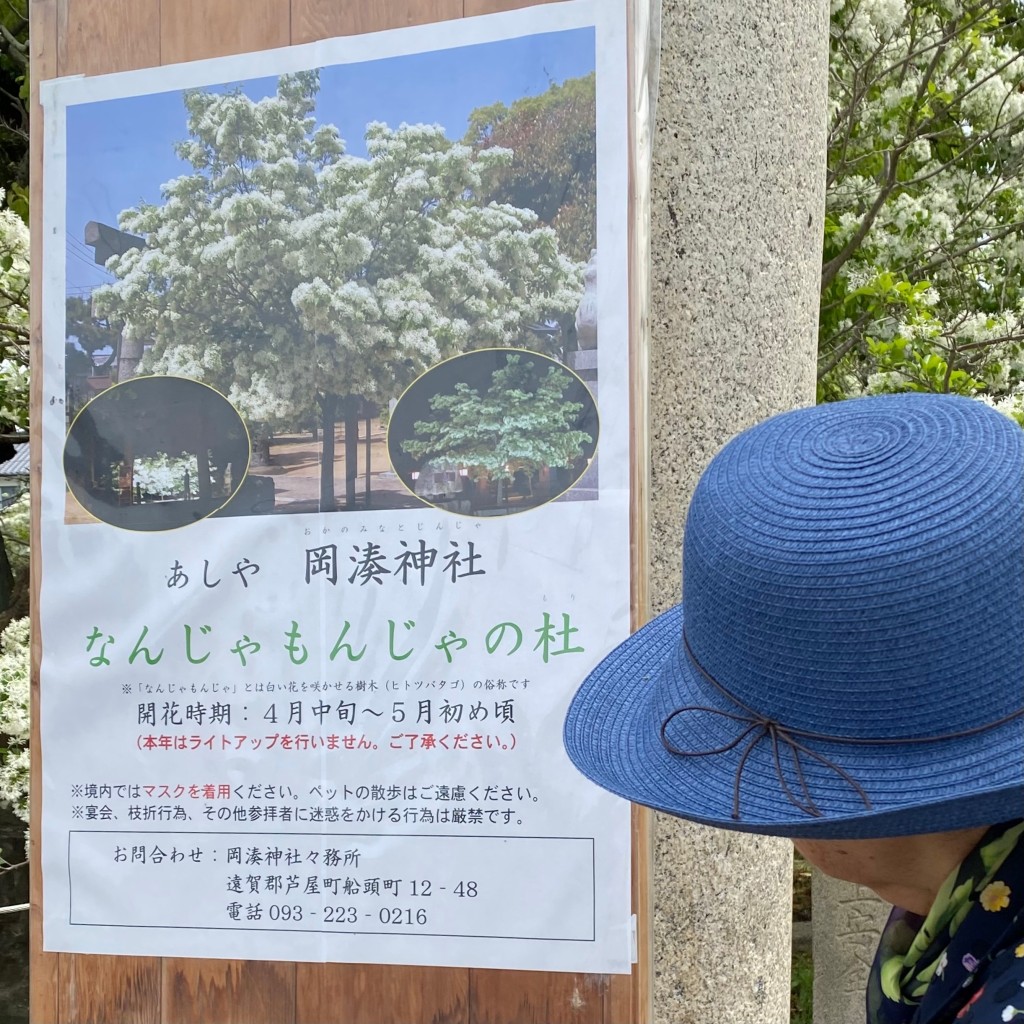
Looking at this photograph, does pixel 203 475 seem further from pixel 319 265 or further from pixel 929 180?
pixel 929 180

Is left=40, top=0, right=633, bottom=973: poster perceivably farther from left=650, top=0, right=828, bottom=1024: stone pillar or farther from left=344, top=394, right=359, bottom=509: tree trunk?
left=650, top=0, right=828, bottom=1024: stone pillar

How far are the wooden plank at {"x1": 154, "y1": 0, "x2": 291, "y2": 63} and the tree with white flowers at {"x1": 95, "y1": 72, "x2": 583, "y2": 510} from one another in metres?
0.10

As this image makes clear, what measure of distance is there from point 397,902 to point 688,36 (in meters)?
1.87

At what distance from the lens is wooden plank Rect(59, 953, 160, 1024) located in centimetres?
240

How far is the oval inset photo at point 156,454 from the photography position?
96.0 inches

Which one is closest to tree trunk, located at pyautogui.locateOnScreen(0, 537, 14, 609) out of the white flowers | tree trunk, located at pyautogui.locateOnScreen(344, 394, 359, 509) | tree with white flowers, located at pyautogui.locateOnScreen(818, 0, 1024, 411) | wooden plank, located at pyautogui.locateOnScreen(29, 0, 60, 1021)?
the white flowers

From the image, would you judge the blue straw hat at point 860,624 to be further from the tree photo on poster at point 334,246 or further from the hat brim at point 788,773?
the tree photo on poster at point 334,246

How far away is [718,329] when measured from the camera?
2443 mm

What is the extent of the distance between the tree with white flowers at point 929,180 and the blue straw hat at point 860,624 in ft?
15.9

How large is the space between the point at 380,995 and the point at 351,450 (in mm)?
1067

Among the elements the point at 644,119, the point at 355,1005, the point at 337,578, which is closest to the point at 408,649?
the point at 337,578

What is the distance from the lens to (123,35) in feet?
8.43

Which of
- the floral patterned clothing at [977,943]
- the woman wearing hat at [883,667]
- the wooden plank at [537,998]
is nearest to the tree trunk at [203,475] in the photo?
the wooden plank at [537,998]

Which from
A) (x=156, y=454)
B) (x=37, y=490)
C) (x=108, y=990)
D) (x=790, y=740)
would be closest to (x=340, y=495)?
(x=156, y=454)
